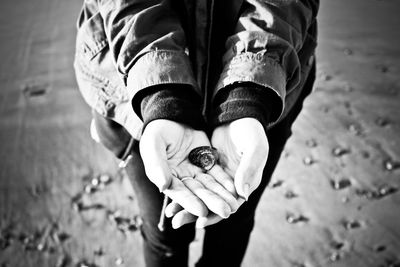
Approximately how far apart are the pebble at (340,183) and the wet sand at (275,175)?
0.03 ft

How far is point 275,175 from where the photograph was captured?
100 inches

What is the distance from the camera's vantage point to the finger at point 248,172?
3.16 feet

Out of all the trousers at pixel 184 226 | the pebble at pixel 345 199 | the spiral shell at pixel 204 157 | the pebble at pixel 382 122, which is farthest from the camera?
the pebble at pixel 382 122

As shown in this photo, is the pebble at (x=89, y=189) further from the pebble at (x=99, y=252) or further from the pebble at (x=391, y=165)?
the pebble at (x=391, y=165)

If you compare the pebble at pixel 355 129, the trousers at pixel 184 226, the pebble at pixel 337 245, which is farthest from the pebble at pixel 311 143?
the trousers at pixel 184 226

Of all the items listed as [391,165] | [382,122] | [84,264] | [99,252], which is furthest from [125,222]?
[382,122]

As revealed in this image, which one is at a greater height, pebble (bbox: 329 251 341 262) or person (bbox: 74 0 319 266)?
person (bbox: 74 0 319 266)

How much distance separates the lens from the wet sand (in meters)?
2.14

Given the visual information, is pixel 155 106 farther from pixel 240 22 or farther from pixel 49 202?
pixel 49 202

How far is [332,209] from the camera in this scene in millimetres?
2318

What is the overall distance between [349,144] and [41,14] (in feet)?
11.5

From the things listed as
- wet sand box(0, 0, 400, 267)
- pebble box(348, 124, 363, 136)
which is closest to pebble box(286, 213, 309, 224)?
wet sand box(0, 0, 400, 267)

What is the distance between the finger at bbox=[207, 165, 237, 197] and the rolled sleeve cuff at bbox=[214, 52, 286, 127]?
26 centimetres

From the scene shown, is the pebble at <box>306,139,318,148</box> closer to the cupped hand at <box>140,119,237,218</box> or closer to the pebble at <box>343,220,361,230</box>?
the pebble at <box>343,220,361,230</box>
